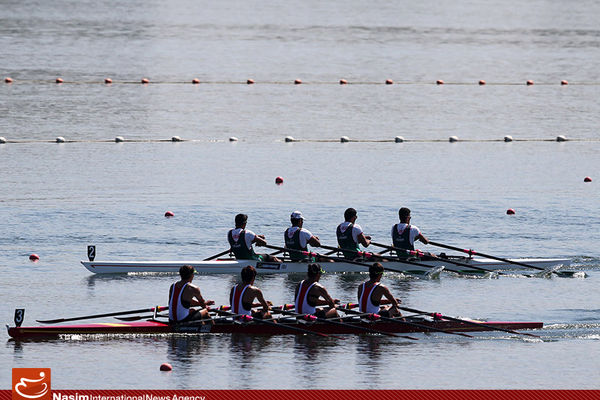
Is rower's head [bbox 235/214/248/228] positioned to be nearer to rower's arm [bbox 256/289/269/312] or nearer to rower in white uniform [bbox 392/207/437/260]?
rower in white uniform [bbox 392/207/437/260]

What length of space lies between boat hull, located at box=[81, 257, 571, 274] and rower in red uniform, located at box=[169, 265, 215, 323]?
658 cm

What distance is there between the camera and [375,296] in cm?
2705

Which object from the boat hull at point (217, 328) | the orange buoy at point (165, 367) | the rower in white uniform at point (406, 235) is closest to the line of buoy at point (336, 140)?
the rower in white uniform at point (406, 235)

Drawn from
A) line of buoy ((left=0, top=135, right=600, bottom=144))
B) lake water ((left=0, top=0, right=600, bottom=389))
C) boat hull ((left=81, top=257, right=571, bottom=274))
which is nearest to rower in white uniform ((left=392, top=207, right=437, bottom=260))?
boat hull ((left=81, top=257, right=571, bottom=274))

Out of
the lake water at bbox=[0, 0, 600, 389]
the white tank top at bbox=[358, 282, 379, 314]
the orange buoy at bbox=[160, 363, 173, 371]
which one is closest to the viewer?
the orange buoy at bbox=[160, 363, 173, 371]

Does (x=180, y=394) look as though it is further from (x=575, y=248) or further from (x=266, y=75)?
(x=266, y=75)

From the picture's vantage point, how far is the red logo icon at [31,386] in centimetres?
2130

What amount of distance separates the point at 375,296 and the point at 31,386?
825 centimetres

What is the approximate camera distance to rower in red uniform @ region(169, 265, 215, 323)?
26312 millimetres

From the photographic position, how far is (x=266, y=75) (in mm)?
80250

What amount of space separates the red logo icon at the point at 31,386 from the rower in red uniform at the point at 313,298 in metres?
6.17

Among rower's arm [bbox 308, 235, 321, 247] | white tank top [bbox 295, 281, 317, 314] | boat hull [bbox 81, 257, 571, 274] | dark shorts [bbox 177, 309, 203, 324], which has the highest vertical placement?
rower's arm [bbox 308, 235, 321, 247]

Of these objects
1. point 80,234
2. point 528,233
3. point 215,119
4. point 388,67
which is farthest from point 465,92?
point 80,234

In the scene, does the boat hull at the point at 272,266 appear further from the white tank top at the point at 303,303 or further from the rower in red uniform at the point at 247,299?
the rower in red uniform at the point at 247,299
